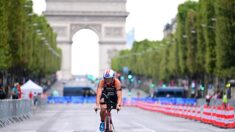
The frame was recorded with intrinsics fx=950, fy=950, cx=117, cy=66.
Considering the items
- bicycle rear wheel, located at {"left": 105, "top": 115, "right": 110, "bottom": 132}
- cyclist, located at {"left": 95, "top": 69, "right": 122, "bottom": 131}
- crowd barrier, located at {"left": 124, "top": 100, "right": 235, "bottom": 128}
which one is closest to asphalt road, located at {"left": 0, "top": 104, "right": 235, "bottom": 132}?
crowd barrier, located at {"left": 124, "top": 100, "right": 235, "bottom": 128}

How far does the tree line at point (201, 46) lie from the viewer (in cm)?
6844

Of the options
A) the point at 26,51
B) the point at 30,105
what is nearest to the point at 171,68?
the point at 26,51

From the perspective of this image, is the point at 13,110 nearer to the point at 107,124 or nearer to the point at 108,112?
the point at 108,112

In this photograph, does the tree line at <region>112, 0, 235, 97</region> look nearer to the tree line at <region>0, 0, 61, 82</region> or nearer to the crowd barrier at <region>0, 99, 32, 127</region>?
the tree line at <region>0, 0, 61, 82</region>

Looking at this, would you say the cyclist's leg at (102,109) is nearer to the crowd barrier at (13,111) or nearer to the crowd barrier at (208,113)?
the crowd barrier at (208,113)

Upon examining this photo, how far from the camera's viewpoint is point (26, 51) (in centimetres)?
8331

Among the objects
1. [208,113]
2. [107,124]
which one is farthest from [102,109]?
[208,113]

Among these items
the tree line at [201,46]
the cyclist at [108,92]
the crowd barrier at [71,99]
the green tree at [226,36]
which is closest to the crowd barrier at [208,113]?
the green tree at [226,36]

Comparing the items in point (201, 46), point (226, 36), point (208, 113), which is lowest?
point (208, 113)

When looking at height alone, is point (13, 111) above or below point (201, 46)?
below

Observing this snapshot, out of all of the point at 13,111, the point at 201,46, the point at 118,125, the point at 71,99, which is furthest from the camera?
the point at 71,99

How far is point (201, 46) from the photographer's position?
281ft

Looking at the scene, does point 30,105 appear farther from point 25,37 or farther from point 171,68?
point 171,68

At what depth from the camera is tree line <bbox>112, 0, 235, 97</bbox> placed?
68438 mm
